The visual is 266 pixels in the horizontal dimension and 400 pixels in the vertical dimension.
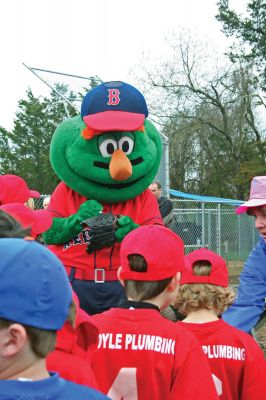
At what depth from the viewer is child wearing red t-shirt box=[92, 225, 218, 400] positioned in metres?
2.42

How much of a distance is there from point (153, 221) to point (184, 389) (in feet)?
5.69

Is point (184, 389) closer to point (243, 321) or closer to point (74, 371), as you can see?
point (74, 371)

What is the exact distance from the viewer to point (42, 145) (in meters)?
39.8

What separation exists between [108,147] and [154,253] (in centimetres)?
163

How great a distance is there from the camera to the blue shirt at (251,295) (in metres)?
3.74

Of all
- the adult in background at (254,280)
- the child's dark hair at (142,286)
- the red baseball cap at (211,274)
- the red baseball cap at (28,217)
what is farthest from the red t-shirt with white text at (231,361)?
the adult in background at (254,280)

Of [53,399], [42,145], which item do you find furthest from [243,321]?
[42,145]

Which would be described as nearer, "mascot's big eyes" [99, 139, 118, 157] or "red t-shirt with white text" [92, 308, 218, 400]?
"red t-shirt with white text" [92, 308, 218, 400]

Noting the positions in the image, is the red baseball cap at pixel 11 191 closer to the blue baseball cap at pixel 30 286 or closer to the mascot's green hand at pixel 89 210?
the mascot's green hand at pixel 89 210

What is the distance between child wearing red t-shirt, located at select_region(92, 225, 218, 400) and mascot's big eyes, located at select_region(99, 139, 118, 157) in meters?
1.56

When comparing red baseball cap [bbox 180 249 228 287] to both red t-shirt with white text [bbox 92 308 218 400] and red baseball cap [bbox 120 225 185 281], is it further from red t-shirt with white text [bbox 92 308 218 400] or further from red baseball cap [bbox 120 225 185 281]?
red t-shirt with white text [bbox 92 308 218 400]

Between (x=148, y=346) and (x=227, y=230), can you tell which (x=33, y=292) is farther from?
(x=227, y=230)

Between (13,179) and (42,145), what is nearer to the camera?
(13,179)

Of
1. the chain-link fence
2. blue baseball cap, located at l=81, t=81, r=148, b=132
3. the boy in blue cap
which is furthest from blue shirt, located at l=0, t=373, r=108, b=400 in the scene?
the chain-link fence
